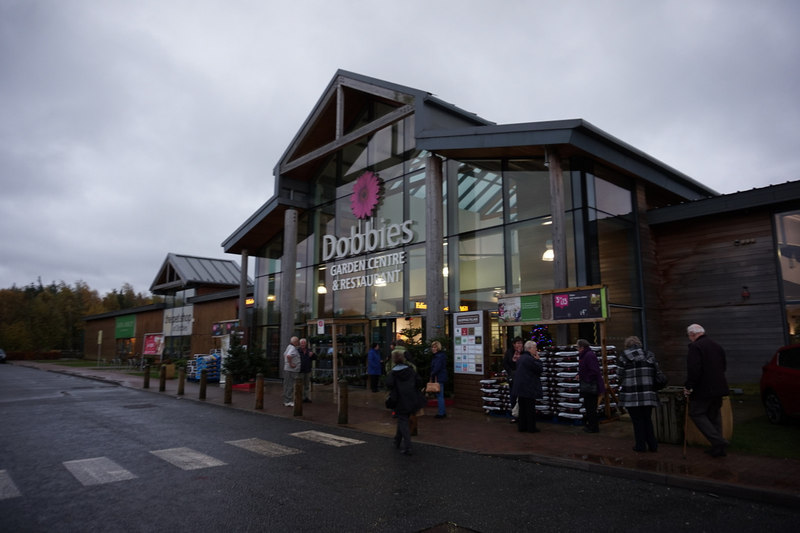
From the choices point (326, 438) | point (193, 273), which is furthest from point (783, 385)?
point (193, 273)

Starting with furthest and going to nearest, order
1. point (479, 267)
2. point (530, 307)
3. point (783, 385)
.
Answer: point (479, 267), point (530, 307), point (783, 385)

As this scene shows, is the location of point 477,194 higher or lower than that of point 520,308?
higher

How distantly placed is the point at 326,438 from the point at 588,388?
197 inches

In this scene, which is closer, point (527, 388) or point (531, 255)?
point (527, 388)

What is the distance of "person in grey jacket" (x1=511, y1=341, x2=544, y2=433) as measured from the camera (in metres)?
9.69

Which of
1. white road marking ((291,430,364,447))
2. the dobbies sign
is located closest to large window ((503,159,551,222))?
the dobbies sign

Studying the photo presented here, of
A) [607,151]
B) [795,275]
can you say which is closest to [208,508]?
[607,151]

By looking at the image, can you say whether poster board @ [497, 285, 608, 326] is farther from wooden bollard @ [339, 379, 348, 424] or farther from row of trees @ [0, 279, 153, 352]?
row of trees @ [0, 279, 153, 352]

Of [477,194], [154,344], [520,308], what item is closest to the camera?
[520,308]

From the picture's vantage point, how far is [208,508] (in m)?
5.47

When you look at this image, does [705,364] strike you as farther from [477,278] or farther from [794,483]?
[477,278]

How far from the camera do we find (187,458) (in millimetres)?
7898

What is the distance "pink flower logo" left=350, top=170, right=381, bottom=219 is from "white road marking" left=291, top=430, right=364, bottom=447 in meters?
10.6

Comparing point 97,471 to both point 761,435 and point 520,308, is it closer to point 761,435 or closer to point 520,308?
point 520,308
